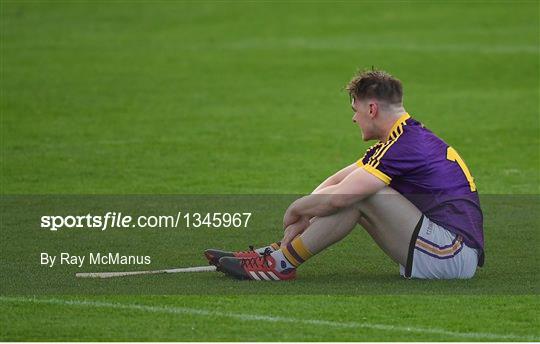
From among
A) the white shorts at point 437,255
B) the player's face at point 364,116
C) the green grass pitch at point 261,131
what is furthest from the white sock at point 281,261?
the player's face at point 364,116

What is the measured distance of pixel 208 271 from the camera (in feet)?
36.8

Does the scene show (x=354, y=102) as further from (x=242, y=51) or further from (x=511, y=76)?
(x=242, y=51)

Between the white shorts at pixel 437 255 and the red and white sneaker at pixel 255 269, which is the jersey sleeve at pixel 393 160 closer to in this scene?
the white shorts at pixel 437 255

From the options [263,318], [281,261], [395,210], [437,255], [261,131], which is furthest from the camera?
[261,131]

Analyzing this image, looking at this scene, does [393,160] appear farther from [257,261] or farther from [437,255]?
[257,261]

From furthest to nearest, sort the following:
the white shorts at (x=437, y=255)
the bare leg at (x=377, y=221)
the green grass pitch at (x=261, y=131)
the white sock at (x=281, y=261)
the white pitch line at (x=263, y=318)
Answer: the white sock at (x=281, y=261), the white shorts at (x=437, y=255), the bare leg at (x=377, y=221), the green grass pitch at (x=261, y=131), the white pitch line at (x=263, y=318)

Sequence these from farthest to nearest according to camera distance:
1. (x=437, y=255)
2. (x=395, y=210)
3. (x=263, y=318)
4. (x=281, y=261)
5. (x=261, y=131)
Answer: (x=261, y=131)
(x=281, y=261)
(x=437, y=255)
(x=395, y=210)
(x=263, y=318)

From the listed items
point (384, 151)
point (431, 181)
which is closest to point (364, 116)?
point (384, 151)

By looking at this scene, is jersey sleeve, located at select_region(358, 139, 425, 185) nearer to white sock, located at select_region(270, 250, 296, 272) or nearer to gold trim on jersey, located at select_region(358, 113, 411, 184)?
gold trim on jersey, located at select_region(358, 113, 411, 184)

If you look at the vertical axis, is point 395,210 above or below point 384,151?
below

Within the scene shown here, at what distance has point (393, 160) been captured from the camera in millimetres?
10305

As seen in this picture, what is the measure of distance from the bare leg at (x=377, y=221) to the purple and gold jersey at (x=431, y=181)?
0.62 feet

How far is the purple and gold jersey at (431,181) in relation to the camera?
10.4 meters

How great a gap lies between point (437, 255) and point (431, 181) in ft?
1.88
